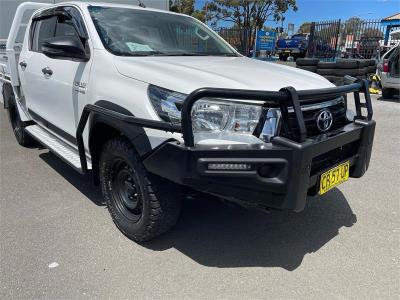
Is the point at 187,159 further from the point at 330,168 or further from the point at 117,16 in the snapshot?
the point at 117,16

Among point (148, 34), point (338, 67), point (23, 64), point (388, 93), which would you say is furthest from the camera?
point (338, 67)

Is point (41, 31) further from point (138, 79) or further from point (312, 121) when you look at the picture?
point (312, 121)

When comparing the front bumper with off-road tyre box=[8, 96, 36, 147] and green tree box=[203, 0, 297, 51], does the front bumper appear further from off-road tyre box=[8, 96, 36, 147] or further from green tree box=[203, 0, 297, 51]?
green tree box=[203, 0, 297, 51]

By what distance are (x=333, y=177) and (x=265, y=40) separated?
65.0 feet

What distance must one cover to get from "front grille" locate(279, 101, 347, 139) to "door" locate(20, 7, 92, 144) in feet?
5.94

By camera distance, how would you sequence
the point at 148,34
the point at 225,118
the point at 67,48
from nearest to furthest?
the point at 225,118
the point at 67,48
the point at 148,34

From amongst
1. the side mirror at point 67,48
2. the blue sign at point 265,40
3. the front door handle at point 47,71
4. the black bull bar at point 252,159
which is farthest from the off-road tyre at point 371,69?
the side mirror at point 67,48

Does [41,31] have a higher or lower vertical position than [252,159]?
higher

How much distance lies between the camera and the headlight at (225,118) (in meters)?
2.52

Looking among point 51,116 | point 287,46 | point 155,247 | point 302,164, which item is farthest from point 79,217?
point 287,46

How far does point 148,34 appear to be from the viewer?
12.1 feet

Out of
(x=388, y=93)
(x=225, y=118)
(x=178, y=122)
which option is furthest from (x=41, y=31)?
(x=388, y=93)

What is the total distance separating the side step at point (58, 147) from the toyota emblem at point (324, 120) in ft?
6.79

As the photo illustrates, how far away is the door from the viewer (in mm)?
3539
